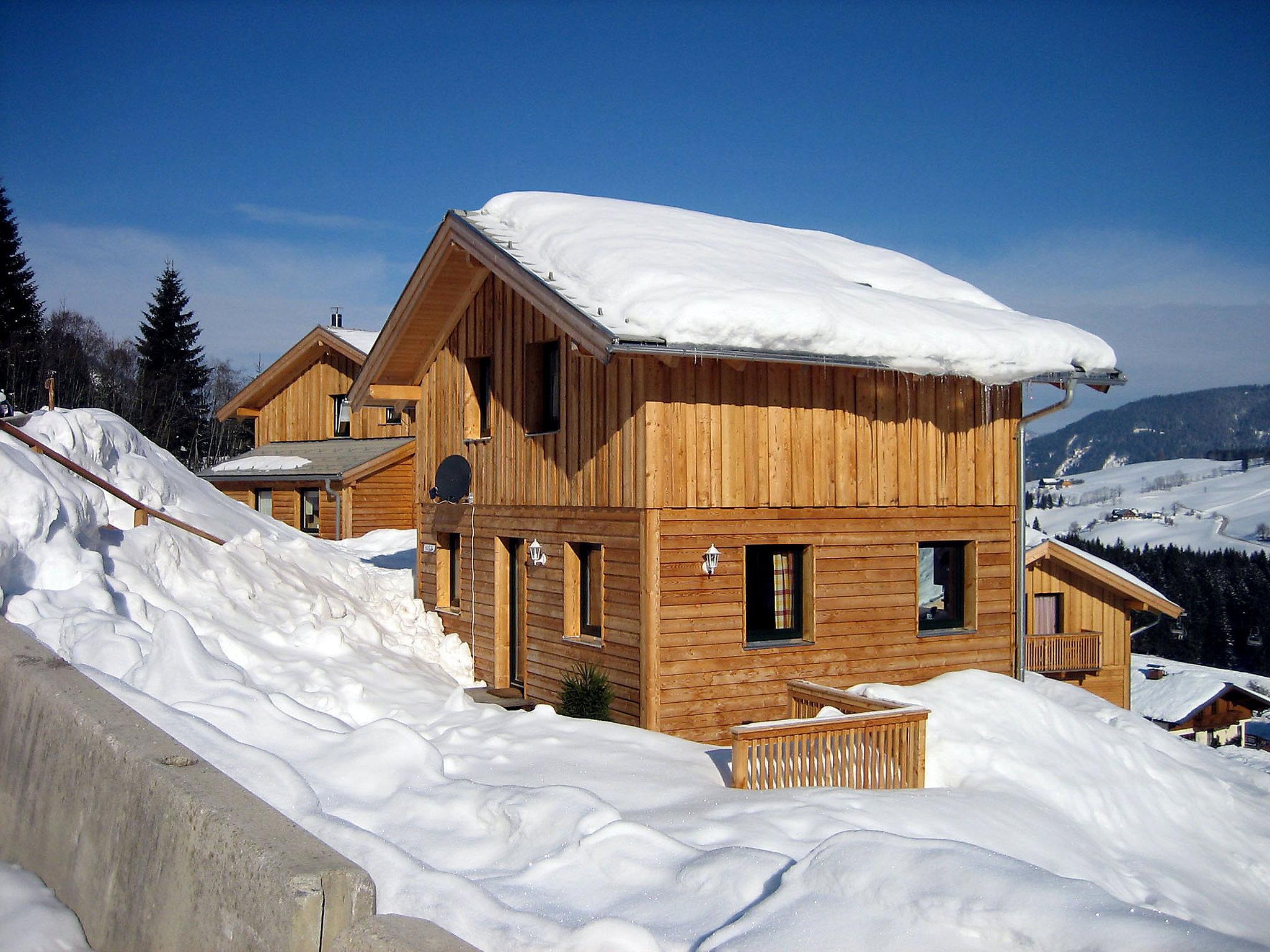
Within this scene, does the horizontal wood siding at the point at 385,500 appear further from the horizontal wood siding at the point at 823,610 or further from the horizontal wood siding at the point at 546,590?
the horizontal wood siding at the point at 823,610

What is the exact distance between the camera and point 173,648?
7453 millimetres

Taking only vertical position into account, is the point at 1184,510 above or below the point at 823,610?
below

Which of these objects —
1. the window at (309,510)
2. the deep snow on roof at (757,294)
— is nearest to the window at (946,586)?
the deep snow on roof at (757,294)

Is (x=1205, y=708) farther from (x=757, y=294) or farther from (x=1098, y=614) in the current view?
(x=757, y=294)

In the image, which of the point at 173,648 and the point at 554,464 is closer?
the point at 173,648

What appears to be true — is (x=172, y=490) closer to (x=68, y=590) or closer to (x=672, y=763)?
(x=68, y=590)

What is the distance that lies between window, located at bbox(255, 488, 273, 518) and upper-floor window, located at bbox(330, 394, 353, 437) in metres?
2.64

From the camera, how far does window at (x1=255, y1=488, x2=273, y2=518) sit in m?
28.9

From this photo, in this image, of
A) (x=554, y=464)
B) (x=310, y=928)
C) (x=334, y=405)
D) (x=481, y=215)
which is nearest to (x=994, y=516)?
(x=554, y=464)

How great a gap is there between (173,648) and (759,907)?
15.7ft

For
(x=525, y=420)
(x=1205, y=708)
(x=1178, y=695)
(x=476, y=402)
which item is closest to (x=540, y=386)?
(x=525, y=420)

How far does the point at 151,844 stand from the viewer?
375cm

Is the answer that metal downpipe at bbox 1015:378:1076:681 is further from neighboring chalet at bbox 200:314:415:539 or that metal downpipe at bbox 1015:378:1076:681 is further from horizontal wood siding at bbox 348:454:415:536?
horizontal wood siding at bbox 348:454:415:536

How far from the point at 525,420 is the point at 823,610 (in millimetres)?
4325
